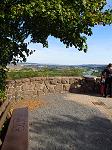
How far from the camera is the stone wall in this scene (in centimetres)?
1688

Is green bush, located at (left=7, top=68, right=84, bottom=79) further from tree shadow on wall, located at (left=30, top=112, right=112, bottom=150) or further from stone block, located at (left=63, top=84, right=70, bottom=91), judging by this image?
tree shadow on wall, located at (left=30, top=112, right=112, bottom=150)

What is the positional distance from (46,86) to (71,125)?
7.17 m

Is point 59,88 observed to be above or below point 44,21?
below

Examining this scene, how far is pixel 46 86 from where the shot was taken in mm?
18469

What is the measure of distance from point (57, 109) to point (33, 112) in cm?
108

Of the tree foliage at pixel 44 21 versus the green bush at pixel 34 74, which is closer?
the tree foliage at pixel 44 21

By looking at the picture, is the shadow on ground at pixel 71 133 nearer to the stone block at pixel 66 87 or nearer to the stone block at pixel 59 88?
the stone block at pixel 59 88

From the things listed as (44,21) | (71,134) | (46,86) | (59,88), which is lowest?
(71,134)

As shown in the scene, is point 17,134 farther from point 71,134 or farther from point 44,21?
point 44,21

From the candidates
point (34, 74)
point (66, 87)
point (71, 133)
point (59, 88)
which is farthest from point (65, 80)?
point (71, 133)

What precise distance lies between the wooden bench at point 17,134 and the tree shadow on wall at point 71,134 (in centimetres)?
56

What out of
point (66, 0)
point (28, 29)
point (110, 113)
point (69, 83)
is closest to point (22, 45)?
point (28, 29)

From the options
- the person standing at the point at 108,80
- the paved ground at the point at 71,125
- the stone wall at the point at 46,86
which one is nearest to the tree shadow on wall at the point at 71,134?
the paved ground at the point at 71,125

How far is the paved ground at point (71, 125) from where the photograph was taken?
9.36m
